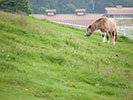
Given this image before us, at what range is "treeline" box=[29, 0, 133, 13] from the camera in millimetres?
102062

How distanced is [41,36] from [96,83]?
6458 millimetres

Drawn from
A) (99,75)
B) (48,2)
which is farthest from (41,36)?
(48,2)

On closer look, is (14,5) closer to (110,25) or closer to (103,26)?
(110,25)

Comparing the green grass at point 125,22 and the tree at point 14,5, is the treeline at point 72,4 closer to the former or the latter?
the green grass at point 125,22

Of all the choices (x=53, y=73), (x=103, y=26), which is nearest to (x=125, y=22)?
(x=103, y=26)

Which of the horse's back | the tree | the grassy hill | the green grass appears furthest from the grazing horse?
the green grass

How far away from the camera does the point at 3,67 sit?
9633 millimetres

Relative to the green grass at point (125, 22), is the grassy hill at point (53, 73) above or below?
above

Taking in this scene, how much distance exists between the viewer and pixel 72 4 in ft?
371

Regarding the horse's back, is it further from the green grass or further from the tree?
the green grass

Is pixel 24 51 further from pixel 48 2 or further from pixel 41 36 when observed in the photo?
pixel 48 2

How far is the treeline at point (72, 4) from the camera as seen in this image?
10206 centimetres

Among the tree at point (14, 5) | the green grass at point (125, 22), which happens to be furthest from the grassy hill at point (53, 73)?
the green grass at point (125, 22)

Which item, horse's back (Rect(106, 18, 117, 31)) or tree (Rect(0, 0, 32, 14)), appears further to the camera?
tree (Rect(0, 0, 32, 14))
